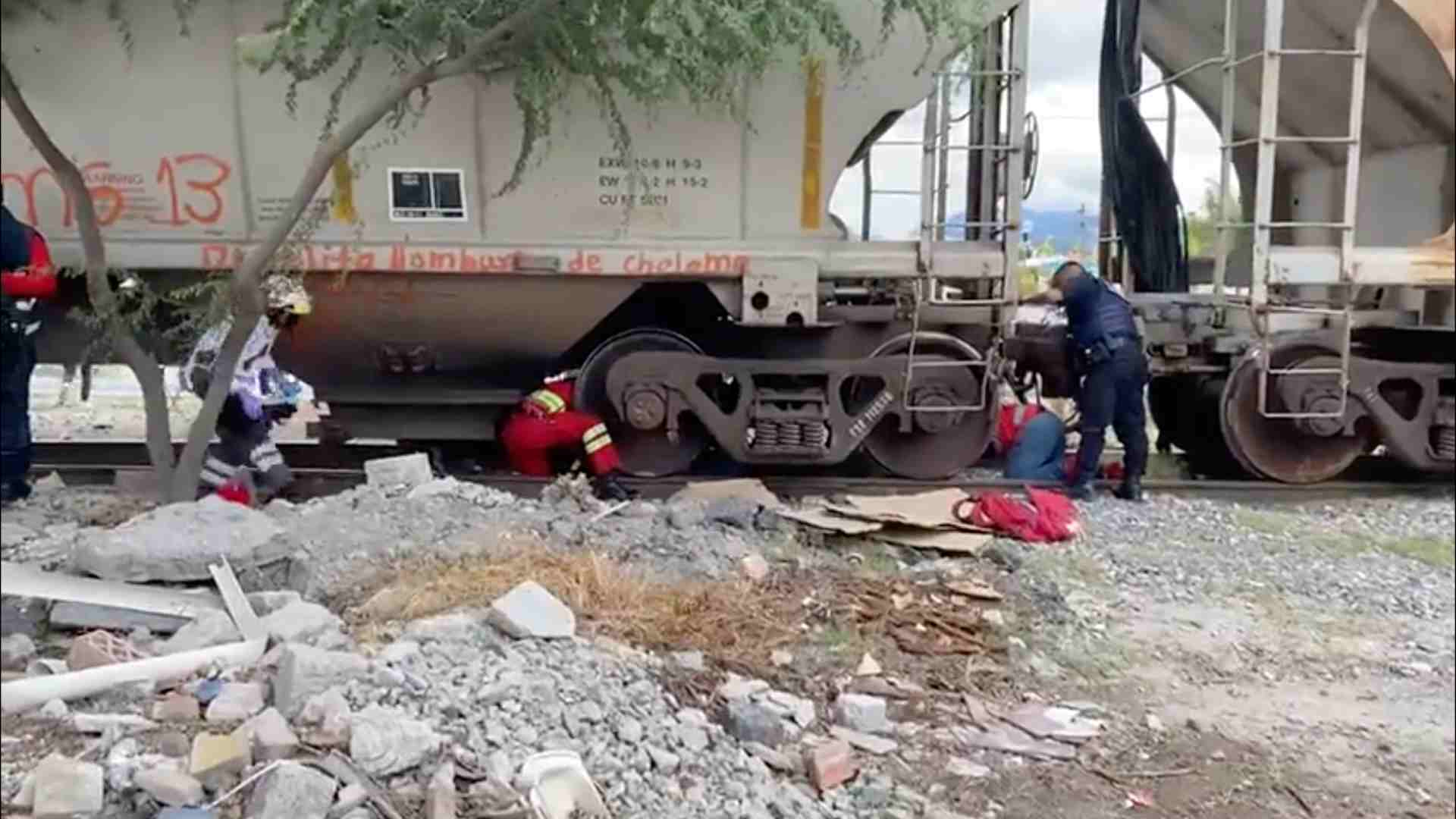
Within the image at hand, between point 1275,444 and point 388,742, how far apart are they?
5.71 m

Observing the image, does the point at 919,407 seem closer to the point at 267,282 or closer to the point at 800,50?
the point at 800,50

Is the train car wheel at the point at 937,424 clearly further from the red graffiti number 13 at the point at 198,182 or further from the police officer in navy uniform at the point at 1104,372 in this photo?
the red graffiti number 13 at the point at 198,182

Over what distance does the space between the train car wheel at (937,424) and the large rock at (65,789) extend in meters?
5.06

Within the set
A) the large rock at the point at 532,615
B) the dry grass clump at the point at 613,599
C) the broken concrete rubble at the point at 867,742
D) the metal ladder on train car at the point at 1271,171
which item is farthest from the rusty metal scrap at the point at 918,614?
the metal ladder on train car at the point at 1271,171

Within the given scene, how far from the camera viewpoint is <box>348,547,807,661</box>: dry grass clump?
4.27m

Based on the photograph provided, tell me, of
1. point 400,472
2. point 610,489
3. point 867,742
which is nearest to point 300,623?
point 867,742

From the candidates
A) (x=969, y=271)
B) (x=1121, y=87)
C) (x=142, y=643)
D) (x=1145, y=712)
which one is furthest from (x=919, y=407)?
(x=142, y=643)

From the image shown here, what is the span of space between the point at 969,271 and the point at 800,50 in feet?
5.37

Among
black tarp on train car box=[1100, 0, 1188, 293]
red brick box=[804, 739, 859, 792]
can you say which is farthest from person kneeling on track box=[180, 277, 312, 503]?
black tarp on train car box=[1100, 0, 1188, 293]

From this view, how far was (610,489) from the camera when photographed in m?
6.91

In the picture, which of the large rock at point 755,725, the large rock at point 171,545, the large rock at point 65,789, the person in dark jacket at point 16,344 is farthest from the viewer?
the large rock at point 755,725

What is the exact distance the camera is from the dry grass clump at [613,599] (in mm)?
4270

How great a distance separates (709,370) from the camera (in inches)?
278

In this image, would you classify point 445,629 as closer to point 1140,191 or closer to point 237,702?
→ point 237,702
